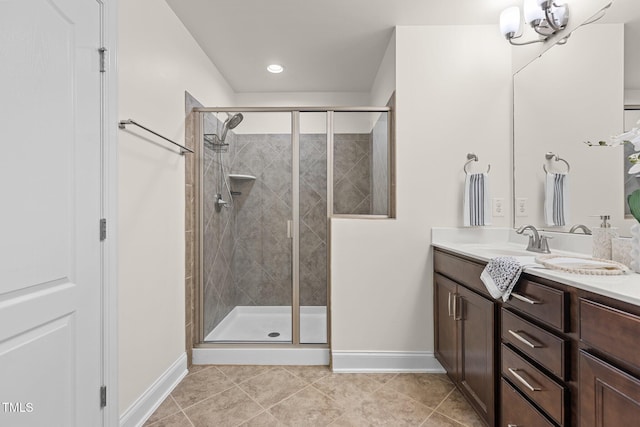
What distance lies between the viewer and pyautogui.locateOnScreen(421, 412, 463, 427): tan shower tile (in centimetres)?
175

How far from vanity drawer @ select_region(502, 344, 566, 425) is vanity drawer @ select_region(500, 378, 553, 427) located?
0.11 ft

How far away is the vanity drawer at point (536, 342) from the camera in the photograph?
1.11m

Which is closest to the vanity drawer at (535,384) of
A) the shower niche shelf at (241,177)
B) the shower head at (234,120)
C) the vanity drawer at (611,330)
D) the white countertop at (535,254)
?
the vanity drawer at (611,330)

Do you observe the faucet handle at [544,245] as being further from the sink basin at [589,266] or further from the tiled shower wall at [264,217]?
the tiled shower wall at [264,217]

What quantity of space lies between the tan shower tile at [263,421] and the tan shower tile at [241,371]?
44 centimetres

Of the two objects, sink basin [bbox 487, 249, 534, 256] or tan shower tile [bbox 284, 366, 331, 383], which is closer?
sink basin [bbox 487, 249, 534, 256]

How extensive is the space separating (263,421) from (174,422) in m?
0.49

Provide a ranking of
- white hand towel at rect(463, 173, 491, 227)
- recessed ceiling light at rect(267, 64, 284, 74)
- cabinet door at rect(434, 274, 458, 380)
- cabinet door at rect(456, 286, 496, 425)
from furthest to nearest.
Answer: recessed ceiling light at rect(267, 64, 284, 74) < white hand towel at rect(463, 173, 491, 227) < cabinet door at rect(434, 274, 458, 380) < cabinet door at rect(456, 286, 496, 425)

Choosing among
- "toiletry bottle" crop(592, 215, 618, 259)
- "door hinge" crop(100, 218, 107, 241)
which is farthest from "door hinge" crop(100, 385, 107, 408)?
"toiletry bottle" crop(592, 215, 618, 259)

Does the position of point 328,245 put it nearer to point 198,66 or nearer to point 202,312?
point 202,312

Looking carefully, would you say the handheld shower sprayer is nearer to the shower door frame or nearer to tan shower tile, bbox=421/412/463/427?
the shower door frame

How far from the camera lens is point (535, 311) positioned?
1.24m

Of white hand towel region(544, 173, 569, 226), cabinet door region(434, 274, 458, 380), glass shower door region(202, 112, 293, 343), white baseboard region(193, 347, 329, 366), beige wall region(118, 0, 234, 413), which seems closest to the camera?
beige wall region(118, 0, 234, 413)

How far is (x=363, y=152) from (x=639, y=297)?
1.87 m
